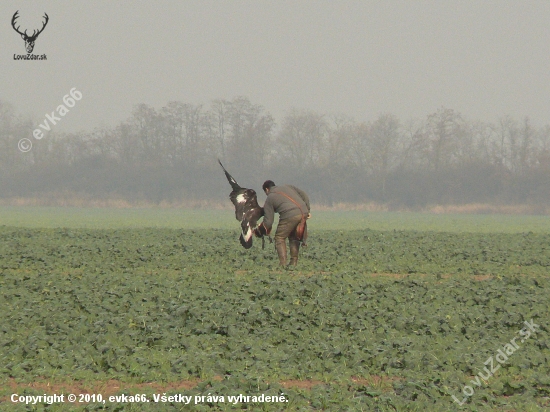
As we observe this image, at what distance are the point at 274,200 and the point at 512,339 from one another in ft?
24.9

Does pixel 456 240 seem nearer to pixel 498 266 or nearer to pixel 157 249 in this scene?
pixel 498 266

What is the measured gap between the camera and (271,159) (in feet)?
335

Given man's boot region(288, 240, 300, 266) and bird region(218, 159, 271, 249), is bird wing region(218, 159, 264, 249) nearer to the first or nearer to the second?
bird region(218, 159, 271, 249)

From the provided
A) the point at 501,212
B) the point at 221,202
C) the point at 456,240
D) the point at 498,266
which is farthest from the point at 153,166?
the point at 498,266

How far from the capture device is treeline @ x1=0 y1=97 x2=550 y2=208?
92062mm

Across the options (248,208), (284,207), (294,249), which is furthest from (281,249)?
(248,208)

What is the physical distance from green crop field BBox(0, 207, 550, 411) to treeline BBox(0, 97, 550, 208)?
7335 cm

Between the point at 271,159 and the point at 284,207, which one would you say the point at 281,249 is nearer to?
the point at 284,207

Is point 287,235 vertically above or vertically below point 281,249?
above

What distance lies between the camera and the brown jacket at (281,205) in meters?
17.7

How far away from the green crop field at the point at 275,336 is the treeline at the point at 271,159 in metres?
73.3

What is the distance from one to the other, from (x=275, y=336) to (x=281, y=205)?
687 cm

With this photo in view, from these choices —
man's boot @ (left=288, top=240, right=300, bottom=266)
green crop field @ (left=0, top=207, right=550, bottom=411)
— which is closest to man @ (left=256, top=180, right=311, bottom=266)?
man's boot @ (left=288, top=240, right=300, bottom=266)

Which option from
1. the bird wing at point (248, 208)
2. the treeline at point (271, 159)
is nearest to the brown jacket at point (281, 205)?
the bird wing at point (248, 208)
